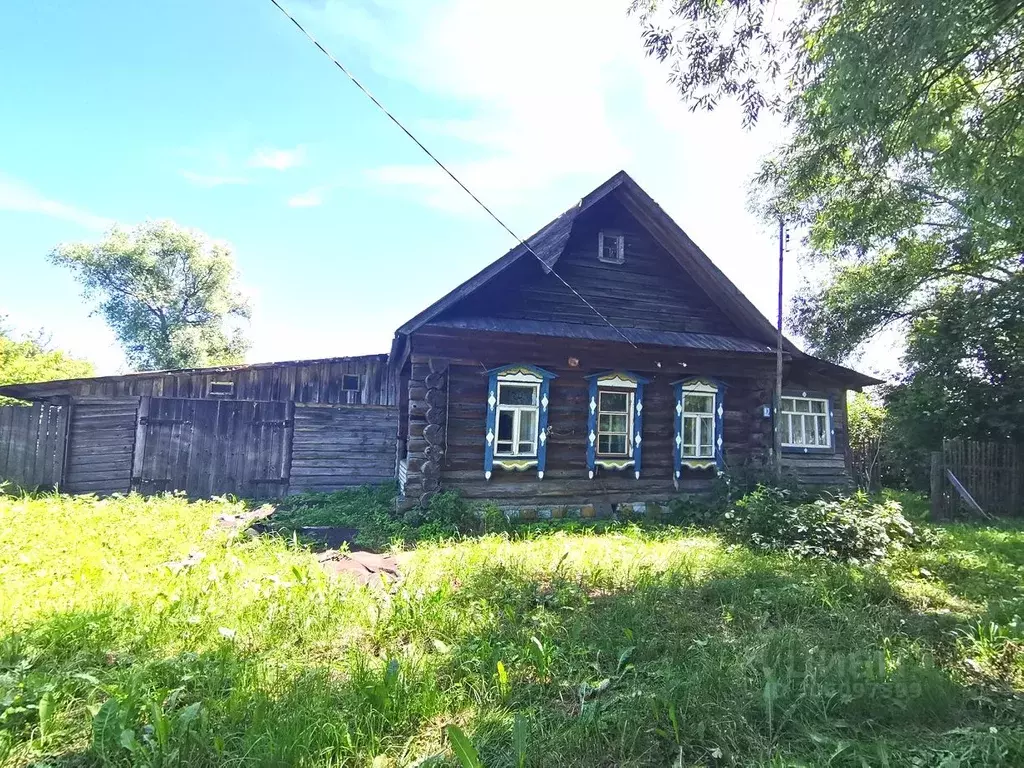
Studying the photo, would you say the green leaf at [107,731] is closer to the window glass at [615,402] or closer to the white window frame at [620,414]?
the white window frame at [620,414]

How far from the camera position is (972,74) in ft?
19.9

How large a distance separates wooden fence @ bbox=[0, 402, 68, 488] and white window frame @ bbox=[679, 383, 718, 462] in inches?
555

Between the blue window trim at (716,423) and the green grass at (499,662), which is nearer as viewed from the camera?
the green grass at (499,662)

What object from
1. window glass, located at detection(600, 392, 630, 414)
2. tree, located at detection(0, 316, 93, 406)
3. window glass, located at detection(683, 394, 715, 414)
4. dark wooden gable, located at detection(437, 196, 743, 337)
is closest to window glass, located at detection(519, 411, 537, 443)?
window glass, located at detection(600, 392, 630, 414)

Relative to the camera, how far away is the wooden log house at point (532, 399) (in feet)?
30.9

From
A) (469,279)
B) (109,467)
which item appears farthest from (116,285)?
(469,279)

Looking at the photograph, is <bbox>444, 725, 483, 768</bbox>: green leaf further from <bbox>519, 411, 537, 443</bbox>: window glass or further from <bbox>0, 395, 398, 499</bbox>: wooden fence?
<bbox>0, 395, 398, 499</bbox>: wooden fence

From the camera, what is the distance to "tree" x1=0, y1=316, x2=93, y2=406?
18.0 metres

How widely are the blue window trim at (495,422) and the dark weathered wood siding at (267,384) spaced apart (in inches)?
185

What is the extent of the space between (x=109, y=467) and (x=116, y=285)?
22398 millimetres

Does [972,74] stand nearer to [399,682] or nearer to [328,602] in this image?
[399,682]

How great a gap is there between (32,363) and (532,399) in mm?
22095

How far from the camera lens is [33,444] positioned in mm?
10781

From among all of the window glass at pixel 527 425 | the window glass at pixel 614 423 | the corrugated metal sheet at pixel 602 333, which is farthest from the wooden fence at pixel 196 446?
the window glass at pixel 614 423
